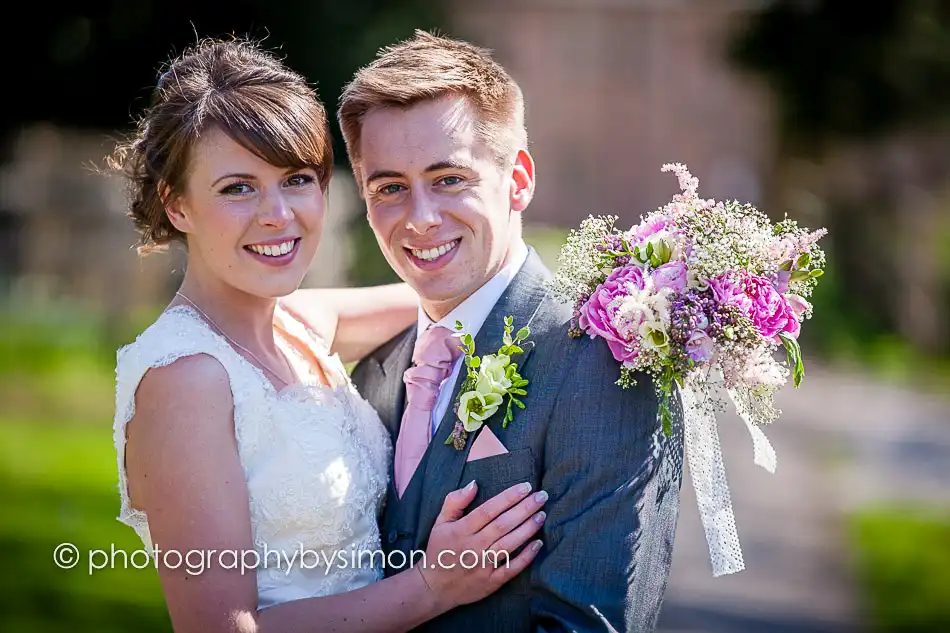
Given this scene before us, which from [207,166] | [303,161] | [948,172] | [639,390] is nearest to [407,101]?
[303,161]

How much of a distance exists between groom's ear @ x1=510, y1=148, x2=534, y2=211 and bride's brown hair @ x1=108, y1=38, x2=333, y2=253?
1.87ft

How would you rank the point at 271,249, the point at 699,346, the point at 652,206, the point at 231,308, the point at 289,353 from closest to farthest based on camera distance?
the point at 699,346 → the point at 271,249 → the point at 231,308 → the point at 289,353 → the point at 652,206

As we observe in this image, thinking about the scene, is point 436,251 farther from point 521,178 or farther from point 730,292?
point 730,292

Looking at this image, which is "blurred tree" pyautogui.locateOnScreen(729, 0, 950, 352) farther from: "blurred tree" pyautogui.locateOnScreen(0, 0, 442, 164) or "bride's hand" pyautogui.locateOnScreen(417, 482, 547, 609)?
"bride's hand" pyautogui.locateOnScreen(417, 482, 547, 609)

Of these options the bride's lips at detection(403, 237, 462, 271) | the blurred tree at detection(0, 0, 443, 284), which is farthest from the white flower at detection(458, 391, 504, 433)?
the blurred tree at detection(0, 0, 443, 284)

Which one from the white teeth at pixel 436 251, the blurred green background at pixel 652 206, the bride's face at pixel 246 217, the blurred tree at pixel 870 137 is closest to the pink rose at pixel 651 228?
the white teeth at pixel 436 251

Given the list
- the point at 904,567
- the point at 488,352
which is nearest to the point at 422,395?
the point at 488,352

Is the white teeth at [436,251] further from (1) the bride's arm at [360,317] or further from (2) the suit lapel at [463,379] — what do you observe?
(1) the bride's arm at [360,317]

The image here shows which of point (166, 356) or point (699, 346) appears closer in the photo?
point (699, 346)

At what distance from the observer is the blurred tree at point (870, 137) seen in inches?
520

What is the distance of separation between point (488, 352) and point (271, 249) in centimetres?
69

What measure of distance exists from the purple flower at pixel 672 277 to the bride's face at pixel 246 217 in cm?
105

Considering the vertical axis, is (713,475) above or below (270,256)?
below

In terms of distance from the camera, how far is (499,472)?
2910mm
